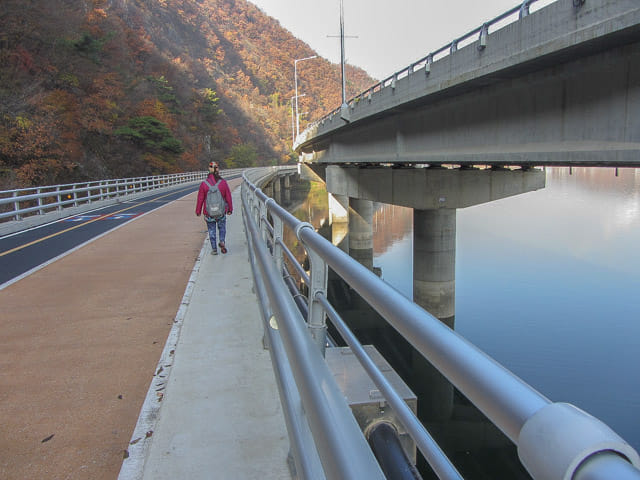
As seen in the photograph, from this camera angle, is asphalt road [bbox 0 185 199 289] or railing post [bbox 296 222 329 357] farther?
asphalt road [bbox 0 185 199 289]

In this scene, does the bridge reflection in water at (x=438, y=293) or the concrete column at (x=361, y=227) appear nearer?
the bridge reflection in water at (x=438, y=293)

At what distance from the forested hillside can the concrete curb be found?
3235 centimetres

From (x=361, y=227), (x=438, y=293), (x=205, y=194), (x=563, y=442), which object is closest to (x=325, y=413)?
(x=563, y=442)

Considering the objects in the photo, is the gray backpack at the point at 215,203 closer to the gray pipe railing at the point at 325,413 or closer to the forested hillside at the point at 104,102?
the gray pipe railing at the point at 325,413

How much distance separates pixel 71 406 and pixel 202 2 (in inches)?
7798

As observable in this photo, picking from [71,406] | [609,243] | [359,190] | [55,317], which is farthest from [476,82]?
[609,243]

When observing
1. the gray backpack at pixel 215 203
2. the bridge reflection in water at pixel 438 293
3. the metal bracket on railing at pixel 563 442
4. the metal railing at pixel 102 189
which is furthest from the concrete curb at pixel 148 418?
the metal railing at pixel 102 189

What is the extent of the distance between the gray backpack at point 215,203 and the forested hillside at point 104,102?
27038 mm

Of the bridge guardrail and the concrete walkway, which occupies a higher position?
the bridge guardrail

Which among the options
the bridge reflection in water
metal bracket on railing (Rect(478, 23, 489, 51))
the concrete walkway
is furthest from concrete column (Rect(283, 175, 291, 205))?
the concrete walkway

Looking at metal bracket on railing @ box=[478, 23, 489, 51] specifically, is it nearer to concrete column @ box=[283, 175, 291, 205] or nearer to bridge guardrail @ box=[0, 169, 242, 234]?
bridge guardrail @ box=[0, 169, 242, 234]

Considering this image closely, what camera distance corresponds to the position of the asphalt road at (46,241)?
10.8 meters

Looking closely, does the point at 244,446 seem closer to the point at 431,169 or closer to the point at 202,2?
the point at 431,169

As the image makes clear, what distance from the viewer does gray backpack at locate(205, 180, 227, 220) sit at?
10898mm
